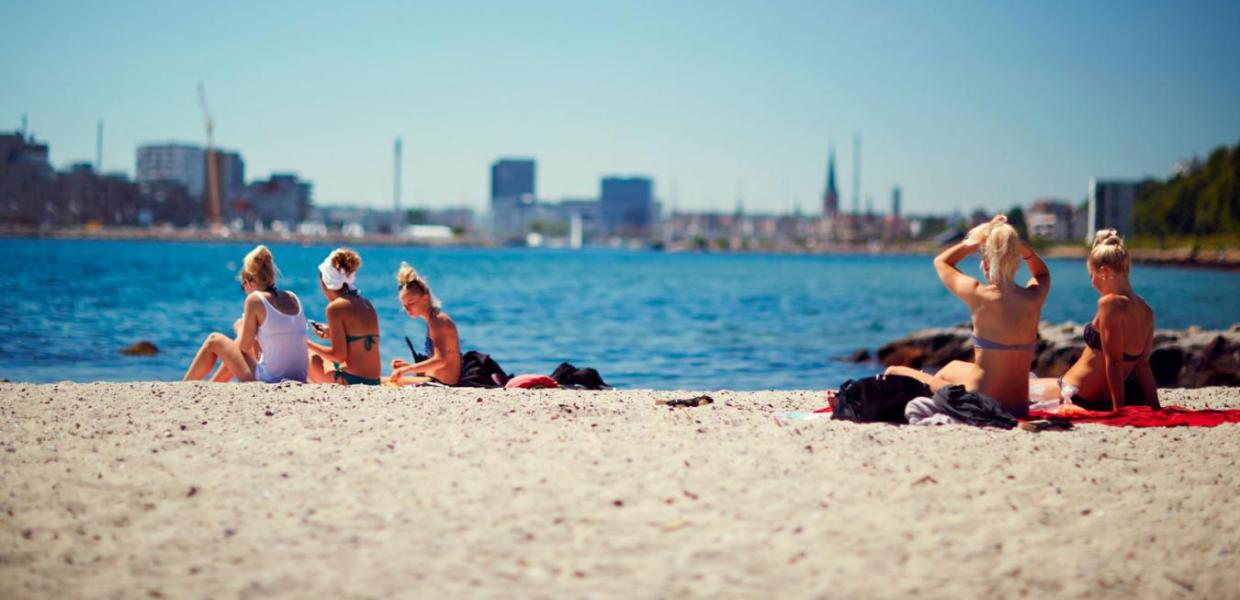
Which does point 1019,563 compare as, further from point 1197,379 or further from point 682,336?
point 682,336

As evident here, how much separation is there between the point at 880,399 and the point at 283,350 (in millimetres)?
4528

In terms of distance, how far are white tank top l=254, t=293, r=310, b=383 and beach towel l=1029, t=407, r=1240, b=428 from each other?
17.4 ft

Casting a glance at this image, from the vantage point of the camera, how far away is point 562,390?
8.10 metres

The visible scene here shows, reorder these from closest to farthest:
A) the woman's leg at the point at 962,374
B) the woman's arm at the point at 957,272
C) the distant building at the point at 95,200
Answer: the woman's arm at the point at 957,272, the woman's leg at the point at 962,374, the distant building at the point at 95,200

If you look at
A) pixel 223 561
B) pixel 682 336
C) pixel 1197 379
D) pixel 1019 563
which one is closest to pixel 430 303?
pixel 223 561

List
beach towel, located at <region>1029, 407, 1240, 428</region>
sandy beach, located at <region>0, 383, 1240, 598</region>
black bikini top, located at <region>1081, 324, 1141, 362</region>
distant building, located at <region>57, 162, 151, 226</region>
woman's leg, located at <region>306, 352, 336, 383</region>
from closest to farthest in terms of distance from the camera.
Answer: sandy beach, located at <region>0, 383, 1240, 598</region>, beach towel, located at <region>1029, 407, 1240, 428</region>, black bikini top, located at <region>1081, 324, 1141, 362</region>, woman's leg, located at <region>306, 352, 336, 383</region>, distant building, located at <region>57, 162, 151, 226</region>

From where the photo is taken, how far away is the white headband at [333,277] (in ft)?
27.3

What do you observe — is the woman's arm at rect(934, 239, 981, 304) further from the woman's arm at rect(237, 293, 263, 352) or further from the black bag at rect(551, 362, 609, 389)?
the woman's arm at rect(237, 293, 263, 352)

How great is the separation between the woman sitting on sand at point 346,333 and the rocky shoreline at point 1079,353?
751 cm

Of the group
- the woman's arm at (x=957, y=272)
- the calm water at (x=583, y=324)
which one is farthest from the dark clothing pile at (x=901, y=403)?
the calm water at (x=583, y=324)

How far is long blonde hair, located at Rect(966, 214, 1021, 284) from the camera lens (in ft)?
20.6

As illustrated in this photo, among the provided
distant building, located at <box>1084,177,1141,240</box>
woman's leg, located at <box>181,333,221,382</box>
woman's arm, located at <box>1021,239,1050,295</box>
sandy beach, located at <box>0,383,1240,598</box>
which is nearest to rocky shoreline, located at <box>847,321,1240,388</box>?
woman's arm, located at <box>1021,239,1050,295</box>

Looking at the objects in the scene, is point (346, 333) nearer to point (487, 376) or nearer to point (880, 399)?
point (487, 376)

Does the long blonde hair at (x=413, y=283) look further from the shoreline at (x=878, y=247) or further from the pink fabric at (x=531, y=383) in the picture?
the shoreline at (x=878, y=247)
